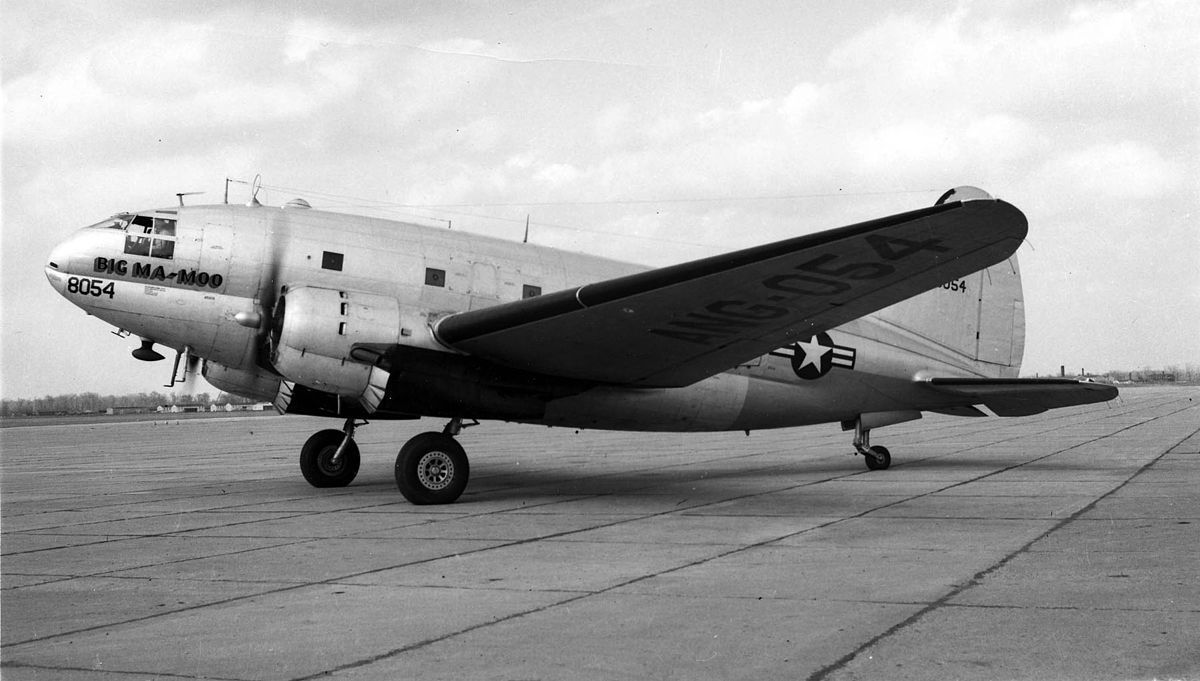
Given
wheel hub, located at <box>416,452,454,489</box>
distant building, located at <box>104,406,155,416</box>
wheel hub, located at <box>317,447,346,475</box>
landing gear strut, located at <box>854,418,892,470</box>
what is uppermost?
landing gear strut, located at <box>854,418,892,470</box>

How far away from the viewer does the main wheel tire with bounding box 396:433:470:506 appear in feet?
38.3

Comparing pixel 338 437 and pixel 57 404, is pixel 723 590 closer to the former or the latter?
pixel 338 437

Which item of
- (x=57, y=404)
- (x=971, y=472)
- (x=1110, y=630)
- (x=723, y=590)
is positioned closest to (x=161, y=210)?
(x=723, y=590)

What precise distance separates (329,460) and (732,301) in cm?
684

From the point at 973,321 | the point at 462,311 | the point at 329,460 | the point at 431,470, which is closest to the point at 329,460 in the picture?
the point at 329,460

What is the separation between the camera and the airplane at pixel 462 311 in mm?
10016

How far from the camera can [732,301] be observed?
34.8ft

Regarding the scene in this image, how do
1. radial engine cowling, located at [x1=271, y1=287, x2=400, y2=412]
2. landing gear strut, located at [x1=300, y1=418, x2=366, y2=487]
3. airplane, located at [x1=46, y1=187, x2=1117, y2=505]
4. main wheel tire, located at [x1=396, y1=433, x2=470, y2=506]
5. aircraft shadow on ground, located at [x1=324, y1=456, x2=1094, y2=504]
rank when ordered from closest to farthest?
airplane, located at [x1=46, y1=187, x2=1117, y2=505] → radial engine cowling, located at [x1=271, y1=287, x2=400, y2=412] → main wheel tire, located at [x1=396, y1=433, x2=470, y2=506] → aircraft shadow on ground, located at [x1=324, y1=456, x2=1094, y2=504] → landing gear strut, located at [x1=300, y1=418, x2=366, y2=487]

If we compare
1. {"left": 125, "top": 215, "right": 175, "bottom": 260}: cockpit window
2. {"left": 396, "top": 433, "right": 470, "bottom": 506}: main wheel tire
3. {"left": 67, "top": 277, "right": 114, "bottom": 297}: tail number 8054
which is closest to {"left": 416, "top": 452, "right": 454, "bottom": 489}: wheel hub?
{"left": 396, "top": 433, "right": 470, "bottom": 506}: main wheel tire

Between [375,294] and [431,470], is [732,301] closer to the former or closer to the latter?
[431,470]

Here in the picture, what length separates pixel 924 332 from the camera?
55.0ft

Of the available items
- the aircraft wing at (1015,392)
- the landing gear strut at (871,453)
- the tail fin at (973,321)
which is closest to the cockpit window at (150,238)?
the landing gear strut at (871,453)

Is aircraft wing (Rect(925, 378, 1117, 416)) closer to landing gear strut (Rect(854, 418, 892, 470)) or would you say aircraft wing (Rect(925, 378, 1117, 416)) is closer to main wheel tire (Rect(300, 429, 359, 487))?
landing gear strut (Rect(854, 418, 892, 470))

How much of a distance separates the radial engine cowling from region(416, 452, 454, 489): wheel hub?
90cm
